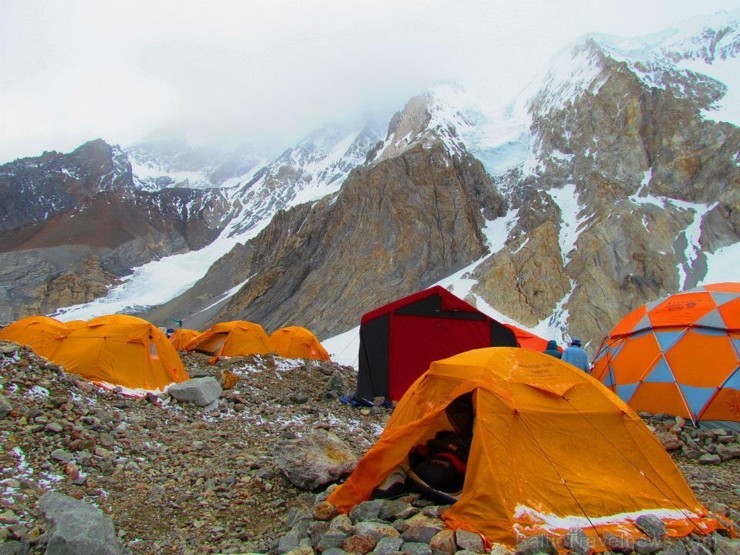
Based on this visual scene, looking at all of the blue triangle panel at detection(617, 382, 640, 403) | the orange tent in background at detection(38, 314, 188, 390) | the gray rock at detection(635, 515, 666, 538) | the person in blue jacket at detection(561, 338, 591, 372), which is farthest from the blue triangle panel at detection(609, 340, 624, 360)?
the orange tent in background at detection(38, 314, 188, 390)

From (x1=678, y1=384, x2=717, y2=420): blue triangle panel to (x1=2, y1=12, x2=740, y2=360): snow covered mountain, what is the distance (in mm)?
26423

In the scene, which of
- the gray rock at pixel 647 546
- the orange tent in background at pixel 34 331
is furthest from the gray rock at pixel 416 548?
the orange tent in background at pixel 34 331

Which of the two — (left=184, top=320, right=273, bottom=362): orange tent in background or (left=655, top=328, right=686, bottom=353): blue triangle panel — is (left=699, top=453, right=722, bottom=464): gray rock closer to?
(left=655, top=328, right=686, bottom=353): blue triangle panel

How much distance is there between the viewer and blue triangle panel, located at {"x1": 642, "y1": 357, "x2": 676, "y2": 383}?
10648mm

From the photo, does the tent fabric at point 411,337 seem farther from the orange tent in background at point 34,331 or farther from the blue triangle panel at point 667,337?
the orange tent in background at point 34,331

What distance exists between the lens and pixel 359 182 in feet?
188

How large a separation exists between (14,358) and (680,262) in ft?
143

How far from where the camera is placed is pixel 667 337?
11.3 m

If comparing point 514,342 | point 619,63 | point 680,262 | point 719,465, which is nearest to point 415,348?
point 514,342

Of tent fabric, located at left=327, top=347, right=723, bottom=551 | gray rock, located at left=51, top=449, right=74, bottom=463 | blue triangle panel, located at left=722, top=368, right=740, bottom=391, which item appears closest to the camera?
tent fabric, located at left=327, top=347, right=723, bottom=551

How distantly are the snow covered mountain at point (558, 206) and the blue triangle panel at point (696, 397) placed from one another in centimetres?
2642

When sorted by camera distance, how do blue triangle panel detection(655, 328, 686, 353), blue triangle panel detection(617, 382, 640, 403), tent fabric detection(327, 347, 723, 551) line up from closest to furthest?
tent fabric detection(327, 347, 723, 551), blue triangle panel detection(655, 328, 686, 353), blue triangle panel detection(617, 382, 640, 403)

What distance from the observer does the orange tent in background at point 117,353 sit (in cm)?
1135

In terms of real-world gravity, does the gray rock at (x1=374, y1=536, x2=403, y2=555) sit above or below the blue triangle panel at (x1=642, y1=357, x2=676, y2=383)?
above
